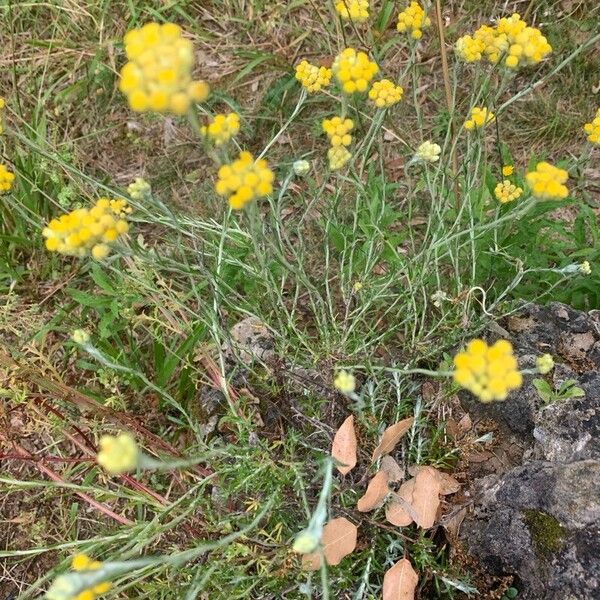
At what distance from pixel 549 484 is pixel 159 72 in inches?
62.1

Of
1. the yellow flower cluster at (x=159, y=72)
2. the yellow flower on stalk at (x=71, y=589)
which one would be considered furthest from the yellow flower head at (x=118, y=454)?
the yellow flower cluster at (x=159, y=72)

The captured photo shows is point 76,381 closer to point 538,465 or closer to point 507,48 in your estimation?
point 538,465

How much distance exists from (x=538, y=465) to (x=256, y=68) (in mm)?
2792

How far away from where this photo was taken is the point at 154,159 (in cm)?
379

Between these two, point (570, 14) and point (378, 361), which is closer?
point (378, 361)

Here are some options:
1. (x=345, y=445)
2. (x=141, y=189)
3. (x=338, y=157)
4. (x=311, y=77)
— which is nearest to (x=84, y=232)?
(x=141, y=189)

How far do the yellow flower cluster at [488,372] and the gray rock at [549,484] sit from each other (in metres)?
0.73

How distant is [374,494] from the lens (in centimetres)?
210

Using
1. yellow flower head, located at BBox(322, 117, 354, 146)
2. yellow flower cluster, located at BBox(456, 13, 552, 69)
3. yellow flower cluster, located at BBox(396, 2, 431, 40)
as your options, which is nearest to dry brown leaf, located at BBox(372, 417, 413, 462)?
yellow flower head, located at BBox(322, 117, 354, 146)

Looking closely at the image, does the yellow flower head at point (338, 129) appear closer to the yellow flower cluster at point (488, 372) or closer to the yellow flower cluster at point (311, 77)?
the yellow flower cluster at point (311, 77)

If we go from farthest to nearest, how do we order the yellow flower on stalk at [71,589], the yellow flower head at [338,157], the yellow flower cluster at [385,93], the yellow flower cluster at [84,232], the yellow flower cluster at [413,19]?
1. the yellow flower cluster at [413,19]
2. the yellow flower cluster at [385,93]
3. the yellow flower head at [338,157]
4. the yellow flower cluster at [84,232]
5. the yellow flower on stalk at [71,589]

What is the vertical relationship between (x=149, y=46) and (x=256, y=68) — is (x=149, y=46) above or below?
above

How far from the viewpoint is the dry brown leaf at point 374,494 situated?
2100 mm

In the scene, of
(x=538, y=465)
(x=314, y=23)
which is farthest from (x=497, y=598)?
(x=314, y=23)
